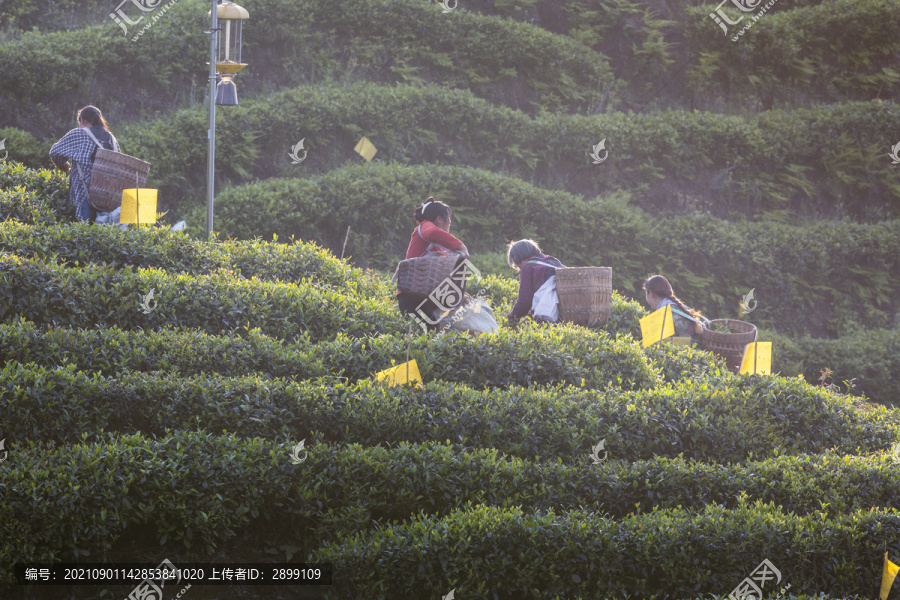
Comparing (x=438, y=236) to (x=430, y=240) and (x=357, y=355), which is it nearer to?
(x=430, y=240)

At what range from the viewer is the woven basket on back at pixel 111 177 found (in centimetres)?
871

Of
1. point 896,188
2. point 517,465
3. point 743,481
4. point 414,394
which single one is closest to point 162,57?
point 414,394

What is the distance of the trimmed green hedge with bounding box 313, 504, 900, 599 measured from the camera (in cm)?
473

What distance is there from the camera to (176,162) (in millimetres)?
11797

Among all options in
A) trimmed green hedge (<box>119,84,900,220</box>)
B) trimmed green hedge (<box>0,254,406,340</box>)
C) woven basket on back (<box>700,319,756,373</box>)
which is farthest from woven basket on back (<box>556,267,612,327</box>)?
trimmed green hedge (<box>119,84,900,220</box>)

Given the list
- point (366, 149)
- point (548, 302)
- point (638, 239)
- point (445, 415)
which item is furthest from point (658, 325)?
point (366, 149)

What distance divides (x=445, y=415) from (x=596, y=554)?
1.74 meters

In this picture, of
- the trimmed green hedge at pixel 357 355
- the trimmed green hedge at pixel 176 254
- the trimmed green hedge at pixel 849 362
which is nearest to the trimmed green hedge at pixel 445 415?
the trimmed green hedge at pixel 357 355

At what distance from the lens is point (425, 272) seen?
742 cm

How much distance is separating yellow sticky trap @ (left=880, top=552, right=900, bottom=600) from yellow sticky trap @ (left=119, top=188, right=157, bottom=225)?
758 cm

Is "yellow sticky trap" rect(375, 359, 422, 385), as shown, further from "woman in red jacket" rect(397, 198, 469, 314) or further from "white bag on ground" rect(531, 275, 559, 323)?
"white bag on ground" rect(531, 275, 559, 323)

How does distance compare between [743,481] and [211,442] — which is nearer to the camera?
[211,442]

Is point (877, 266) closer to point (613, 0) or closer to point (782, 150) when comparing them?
point (782, 150)

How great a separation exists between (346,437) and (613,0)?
1410 cm
